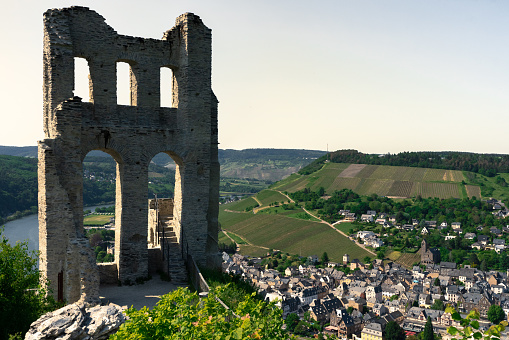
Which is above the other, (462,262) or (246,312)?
(246,312)

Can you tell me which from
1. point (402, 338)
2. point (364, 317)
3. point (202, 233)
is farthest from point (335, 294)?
point (202, 233)

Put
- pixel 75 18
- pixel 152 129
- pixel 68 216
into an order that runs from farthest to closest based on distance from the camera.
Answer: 1. pixel 152 129
2. pixel 75 18
3. pixel 68 216

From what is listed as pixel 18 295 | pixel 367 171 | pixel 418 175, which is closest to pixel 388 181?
pixel 418 175

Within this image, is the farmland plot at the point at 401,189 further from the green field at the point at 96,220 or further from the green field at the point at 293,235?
the green field at the point at 96,220

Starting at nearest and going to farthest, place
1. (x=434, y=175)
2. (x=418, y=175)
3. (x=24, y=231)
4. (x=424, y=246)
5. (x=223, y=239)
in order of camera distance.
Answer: (x=24, y=231)
(x=424, y=246)
(x=223, y=239)
(x=434, y=175)
(x=418, y=175)

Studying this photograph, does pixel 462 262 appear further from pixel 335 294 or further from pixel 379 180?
pixel 379 180

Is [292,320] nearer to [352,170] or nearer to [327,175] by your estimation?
[327,175]

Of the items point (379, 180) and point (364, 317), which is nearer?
point (364, 317)
